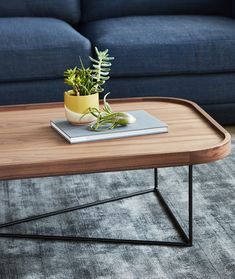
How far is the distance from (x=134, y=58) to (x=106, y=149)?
134 cm

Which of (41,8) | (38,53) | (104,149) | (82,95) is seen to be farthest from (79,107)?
(41,8)

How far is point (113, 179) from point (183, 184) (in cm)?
29

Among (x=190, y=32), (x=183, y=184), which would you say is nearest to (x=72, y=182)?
(x=183, y=184)

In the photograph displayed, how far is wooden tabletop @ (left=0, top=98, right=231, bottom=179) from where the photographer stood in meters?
1.99

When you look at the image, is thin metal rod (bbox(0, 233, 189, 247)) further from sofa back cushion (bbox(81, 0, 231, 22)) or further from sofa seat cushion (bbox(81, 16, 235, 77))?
sofa back cushion (bbox(81, 0, 231, 22))

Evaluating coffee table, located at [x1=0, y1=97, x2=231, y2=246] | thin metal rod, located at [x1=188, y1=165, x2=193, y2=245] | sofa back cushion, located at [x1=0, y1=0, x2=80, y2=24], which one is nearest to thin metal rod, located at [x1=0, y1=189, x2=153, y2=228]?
coffee table, located at [x1=0, y1=97, x2=231, y2=246]

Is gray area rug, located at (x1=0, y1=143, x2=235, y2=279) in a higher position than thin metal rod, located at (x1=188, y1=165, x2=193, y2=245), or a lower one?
lower

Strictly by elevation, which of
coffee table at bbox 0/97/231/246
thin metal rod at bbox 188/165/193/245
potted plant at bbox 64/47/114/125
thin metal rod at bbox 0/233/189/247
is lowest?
thin metal rod at bbox 0/233/189/247

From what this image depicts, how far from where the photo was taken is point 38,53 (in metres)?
3.30

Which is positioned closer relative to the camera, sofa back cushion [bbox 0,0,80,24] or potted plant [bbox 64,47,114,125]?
potted plant [bbox 64,47,114,125]

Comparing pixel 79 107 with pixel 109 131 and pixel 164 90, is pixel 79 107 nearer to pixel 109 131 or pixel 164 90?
pixel 109 131

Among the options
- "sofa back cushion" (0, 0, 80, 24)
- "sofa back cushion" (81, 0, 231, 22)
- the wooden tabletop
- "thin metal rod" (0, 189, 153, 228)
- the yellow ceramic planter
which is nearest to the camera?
the wooden tabletop

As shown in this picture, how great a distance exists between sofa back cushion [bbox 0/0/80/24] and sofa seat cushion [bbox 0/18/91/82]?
46 cm

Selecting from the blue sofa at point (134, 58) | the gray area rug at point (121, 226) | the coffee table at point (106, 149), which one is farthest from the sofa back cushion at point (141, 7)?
the coffee table at point (106, 149)
